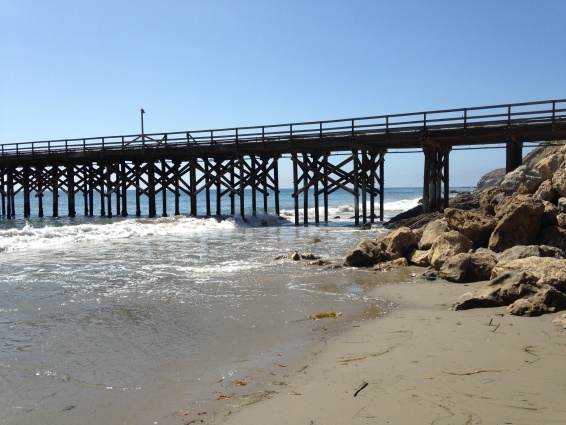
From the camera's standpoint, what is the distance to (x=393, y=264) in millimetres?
10555

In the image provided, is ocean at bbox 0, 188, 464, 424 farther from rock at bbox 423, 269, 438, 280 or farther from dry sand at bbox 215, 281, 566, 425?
rock at bbox 423, 269, 438, 280

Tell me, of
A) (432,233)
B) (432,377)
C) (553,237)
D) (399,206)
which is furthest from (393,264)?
(399,206)

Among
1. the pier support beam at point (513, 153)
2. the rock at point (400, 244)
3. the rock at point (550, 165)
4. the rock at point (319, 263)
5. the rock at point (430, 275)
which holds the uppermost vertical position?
the pier support beam at point (513, 153)

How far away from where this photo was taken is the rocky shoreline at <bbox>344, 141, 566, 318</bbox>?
6.47 metres

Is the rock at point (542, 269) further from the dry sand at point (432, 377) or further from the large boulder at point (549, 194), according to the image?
the large boulder at point (549, 194)

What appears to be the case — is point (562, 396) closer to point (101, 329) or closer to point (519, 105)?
point (101, 329)

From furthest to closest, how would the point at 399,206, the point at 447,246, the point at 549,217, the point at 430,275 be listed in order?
the point at 399,206
the point at 549,217
the point at 447,246
the point at 430,275

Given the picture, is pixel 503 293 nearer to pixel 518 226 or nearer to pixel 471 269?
pixel 471 269

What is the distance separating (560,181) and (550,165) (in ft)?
5.54

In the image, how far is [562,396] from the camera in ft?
12.3

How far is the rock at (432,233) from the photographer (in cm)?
1065

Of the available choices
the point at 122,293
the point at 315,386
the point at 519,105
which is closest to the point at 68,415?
the point at 315,386

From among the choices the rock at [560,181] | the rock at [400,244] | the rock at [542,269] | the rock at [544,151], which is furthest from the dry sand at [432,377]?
the rock at [544,151]

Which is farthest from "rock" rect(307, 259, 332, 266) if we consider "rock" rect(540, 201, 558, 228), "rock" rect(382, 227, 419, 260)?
"rock" rect(540, 201, 558, 228)
